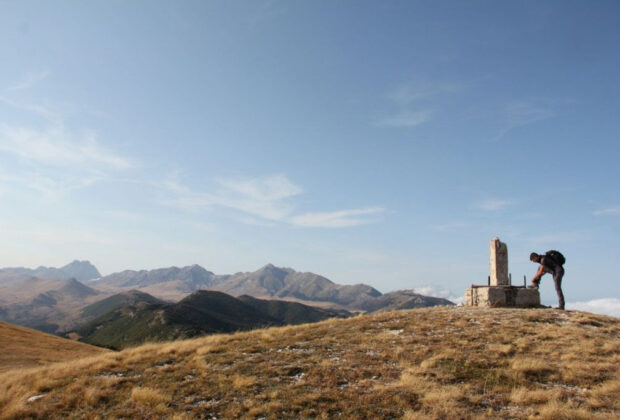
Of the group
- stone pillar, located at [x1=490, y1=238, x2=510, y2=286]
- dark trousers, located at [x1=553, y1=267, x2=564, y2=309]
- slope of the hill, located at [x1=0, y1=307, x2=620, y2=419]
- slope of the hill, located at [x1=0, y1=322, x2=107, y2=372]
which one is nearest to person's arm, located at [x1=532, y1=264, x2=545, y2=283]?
dark trousers, located at [x1=553, y1=267, x2=564, y2=309]

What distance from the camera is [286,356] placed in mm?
16547

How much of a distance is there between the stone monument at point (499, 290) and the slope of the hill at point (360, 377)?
217 inches

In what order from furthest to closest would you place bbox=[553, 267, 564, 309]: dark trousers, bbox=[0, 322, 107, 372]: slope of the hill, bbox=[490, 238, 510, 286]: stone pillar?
bbox=[490, 238, 510, 286]: stone pillar < bbox=[553, 267, 564, 309]: dark trousers < bbox=[0, 322, 107, 372]: slope of the hill

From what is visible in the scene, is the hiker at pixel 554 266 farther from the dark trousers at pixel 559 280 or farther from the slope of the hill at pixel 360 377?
the slope of the hill at pixel 360 377

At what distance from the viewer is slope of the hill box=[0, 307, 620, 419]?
34.8ft

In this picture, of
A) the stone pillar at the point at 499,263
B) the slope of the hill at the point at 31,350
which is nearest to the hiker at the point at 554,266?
the stone pillar at the point at 499,263

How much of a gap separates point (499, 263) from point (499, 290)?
238cm

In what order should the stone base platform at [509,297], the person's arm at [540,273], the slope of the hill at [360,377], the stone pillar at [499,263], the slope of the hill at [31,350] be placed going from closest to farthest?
the slope of the hill at [360,377], the slope of the hill at [31,350], the person's arm at [540,273], the stone base platform at [509,297], the stone pillar at [499,263]

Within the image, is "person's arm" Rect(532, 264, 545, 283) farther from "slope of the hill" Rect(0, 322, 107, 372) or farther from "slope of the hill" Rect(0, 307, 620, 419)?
"slope of the hill" Rect(0, 322, 107, 372)

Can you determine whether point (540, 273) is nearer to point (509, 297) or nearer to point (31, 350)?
point (509, 297)

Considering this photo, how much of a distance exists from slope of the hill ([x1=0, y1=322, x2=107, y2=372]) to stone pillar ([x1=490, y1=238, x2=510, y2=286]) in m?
29.2

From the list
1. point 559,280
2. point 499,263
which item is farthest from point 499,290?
point 559,280

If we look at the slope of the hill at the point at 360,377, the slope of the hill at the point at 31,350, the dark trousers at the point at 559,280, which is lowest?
the slope of the hill at the point at 31,350

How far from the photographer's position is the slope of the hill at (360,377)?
418 inches
